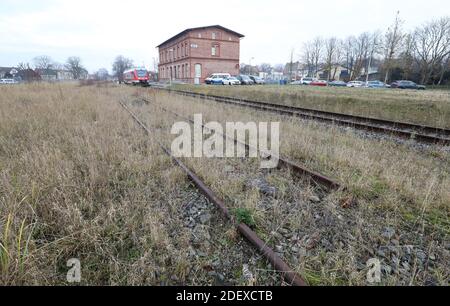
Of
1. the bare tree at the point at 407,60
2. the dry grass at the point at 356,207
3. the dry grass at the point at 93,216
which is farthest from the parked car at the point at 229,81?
the bare tree at the point at 407,60

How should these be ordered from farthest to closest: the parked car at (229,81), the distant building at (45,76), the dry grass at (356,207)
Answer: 1. the parked car at (229,81)
2. the distant building at (45,76)
3. the dry grass at (356,207)

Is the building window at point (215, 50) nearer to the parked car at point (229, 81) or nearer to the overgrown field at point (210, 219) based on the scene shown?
the parked car at point (229, 81)

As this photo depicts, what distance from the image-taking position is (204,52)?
4716 cm

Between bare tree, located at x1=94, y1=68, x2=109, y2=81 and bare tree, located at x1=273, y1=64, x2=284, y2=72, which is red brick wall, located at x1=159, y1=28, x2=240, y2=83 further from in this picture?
bare tree, located at x1=273, y1=64, x2=284, y2=72

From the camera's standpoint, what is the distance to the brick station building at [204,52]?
152 ft

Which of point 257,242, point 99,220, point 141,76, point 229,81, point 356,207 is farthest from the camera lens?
point 229,81

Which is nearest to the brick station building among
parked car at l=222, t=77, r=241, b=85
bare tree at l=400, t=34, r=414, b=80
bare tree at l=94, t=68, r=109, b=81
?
parked car at l=222, t=77, r=241, b=85

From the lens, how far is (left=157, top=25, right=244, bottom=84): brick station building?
4628cm

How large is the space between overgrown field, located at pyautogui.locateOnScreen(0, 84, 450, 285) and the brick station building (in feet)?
148

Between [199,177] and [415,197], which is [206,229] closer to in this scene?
[199,177]

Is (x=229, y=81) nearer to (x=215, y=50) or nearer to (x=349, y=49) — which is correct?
(x=215, y=50)

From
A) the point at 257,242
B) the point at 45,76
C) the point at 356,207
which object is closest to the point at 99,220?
the point at 257,242

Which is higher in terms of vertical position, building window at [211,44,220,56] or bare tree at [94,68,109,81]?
building window at [211,44,220,56]

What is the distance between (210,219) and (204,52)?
161 ft
